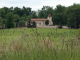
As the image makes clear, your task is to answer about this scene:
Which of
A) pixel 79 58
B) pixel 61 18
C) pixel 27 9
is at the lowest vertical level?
pixel 79 58

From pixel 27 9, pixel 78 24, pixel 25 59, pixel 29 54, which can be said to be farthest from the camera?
pixel 27 9

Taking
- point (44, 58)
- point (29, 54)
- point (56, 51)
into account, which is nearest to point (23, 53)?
point (29, 54)

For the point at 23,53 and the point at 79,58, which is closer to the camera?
the point at 79,58

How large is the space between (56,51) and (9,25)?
1670 inches

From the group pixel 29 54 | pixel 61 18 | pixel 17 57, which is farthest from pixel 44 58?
pixel 61 18

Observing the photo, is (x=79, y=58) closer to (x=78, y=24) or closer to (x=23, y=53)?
(x=23, y=53)

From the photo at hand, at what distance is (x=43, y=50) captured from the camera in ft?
15.5

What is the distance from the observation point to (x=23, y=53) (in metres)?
4.46

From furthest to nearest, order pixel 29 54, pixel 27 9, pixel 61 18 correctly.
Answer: pixel 27 9, pixel 61 18, pixel 29 54

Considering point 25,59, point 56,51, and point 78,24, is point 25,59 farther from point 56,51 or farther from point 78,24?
point 78,24

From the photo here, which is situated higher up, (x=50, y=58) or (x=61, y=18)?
(x=61, y=18)

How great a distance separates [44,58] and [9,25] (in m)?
42.7

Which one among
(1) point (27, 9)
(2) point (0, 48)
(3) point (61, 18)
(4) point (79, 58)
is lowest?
(4) point (79, 58)

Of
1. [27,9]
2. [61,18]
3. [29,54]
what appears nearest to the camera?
[29,54]
